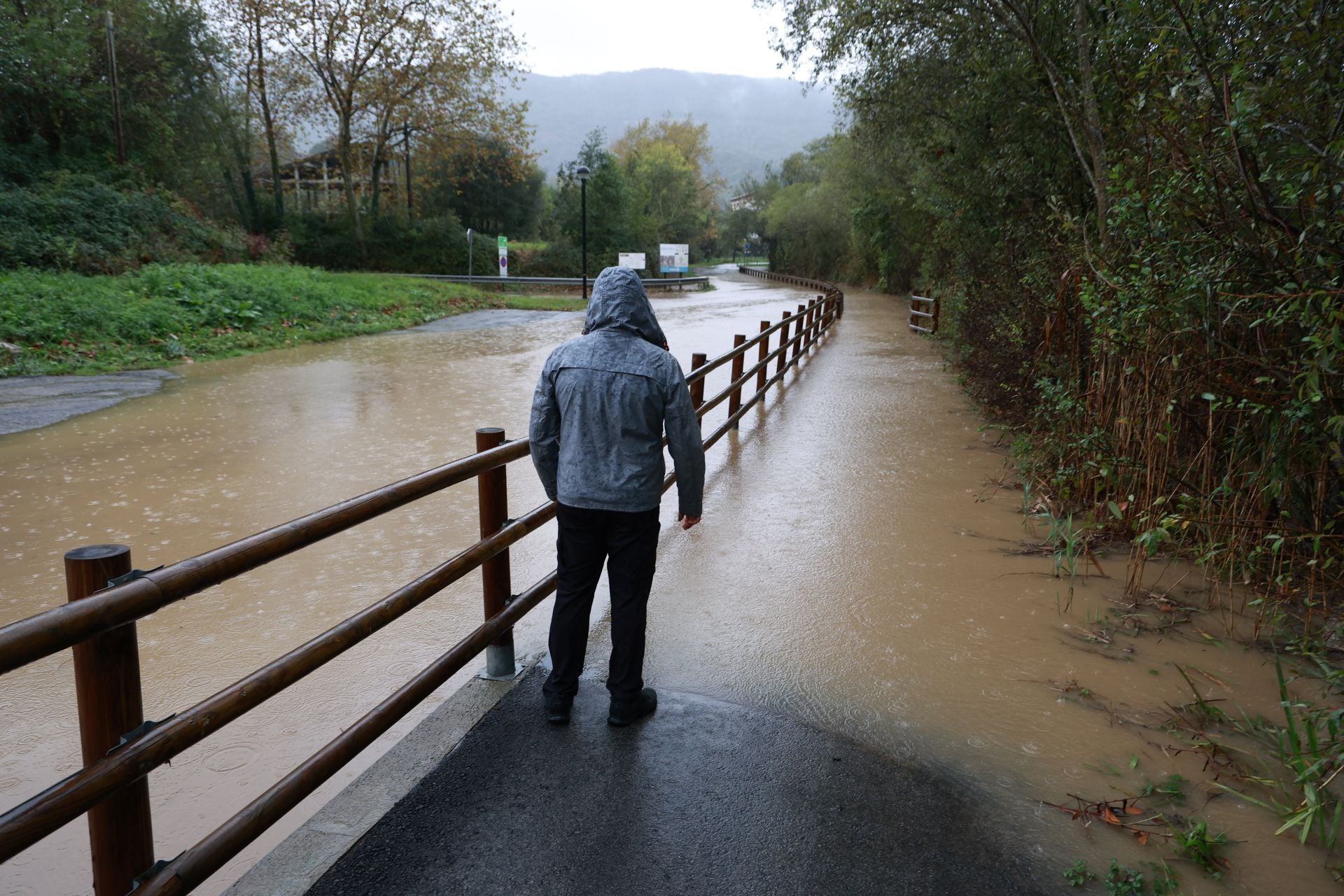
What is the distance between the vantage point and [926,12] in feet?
33.5

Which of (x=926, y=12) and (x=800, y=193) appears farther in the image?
(x=800, y=193)

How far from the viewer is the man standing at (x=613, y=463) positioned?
3.32 meters

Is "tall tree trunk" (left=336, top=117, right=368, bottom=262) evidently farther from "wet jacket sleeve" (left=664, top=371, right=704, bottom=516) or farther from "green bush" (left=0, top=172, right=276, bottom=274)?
"wet jacket sleeve" (left=664, top=371, right=704, bottom=516)

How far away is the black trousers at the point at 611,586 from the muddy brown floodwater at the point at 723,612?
0.60 m

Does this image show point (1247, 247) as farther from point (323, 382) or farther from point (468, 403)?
point (323, 382)

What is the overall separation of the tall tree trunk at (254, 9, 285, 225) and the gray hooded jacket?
36.9 metres

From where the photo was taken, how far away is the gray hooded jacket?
3.31 metres

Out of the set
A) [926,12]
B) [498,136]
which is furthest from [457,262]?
[926,12]

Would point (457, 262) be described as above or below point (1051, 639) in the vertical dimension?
above

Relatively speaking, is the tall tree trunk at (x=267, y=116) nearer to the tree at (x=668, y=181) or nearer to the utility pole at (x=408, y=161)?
the utility pole at (x=408, y=161)

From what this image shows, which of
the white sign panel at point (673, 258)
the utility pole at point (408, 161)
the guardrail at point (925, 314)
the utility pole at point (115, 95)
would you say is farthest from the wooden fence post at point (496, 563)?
the white sign panel at point (673, 258)

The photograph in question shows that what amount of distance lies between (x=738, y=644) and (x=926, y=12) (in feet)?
28.3

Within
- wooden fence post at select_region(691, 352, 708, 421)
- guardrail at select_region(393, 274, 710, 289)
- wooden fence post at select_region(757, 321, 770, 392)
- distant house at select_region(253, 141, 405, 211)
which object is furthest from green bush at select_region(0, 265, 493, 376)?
distant house at select_region(253, 141, 405, 211)

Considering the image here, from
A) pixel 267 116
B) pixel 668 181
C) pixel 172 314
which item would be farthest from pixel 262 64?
pixel 668 181
